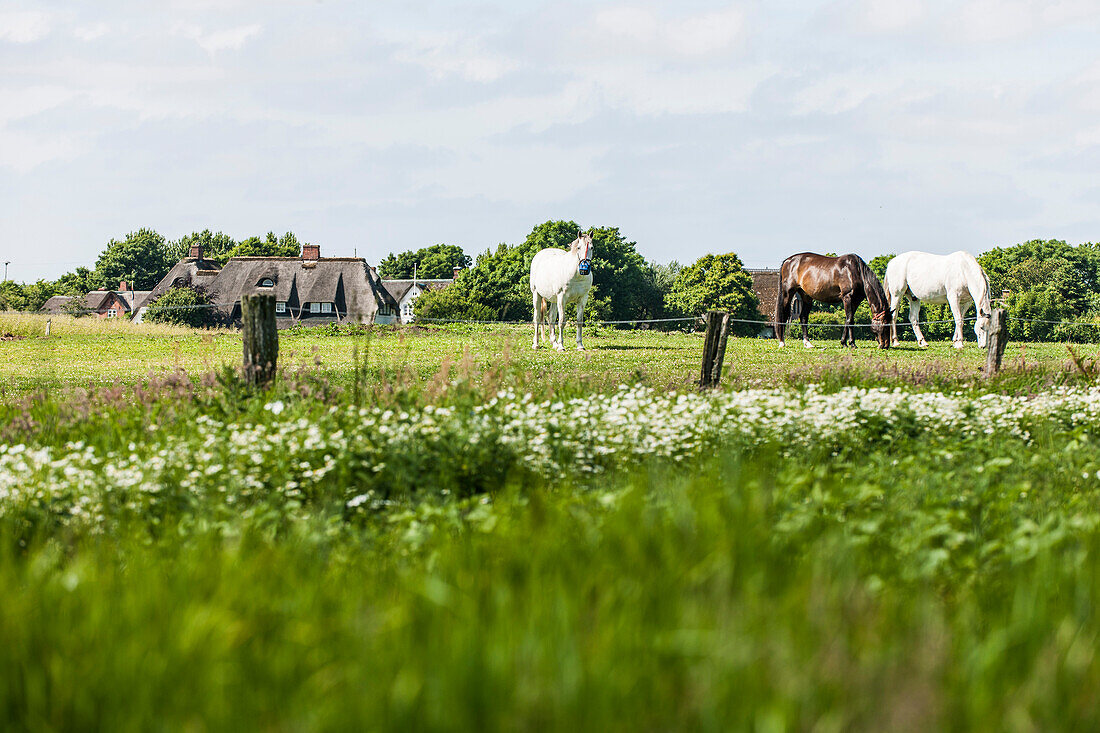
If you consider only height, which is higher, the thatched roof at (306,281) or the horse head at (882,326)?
the thatched roof at (306,281)

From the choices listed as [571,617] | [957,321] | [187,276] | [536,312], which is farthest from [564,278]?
[187,276]

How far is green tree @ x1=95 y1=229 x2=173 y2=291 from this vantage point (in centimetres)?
10038

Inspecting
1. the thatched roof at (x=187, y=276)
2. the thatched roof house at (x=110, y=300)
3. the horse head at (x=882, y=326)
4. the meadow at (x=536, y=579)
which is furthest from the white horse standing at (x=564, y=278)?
the thatched roof house at (x=110, y=300)

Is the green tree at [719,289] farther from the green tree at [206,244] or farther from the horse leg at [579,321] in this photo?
the green tree at [206,244]

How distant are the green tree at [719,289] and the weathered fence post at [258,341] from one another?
4723 cm

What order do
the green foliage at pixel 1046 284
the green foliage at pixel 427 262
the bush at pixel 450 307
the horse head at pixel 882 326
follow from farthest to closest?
the green foliage at pixel 427 262, the bush at pixel 450 307, the green foliage at pixel 1046 284, the horse head at pixel 882 326

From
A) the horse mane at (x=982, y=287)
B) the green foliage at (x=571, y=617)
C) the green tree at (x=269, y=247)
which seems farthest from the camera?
the green tree at (x=269, y=247)

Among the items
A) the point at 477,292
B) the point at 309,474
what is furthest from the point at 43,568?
the point at 477,292

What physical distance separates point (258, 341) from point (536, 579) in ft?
20.8

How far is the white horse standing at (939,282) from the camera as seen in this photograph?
2178cm

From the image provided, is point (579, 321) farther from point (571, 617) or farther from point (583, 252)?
point (571, 617)

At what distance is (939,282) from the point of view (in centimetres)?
2247

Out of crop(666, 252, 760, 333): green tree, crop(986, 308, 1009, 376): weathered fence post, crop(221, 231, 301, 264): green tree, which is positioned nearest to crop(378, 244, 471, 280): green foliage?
crop(221, 231, 301, 264): green tree

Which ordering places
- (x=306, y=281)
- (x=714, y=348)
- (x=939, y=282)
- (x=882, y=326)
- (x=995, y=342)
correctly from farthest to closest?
(x=306, y=281) → (x=939, y=282) → (x=882, y=326) → (x=995, y=342) → (x=714, y=348)
